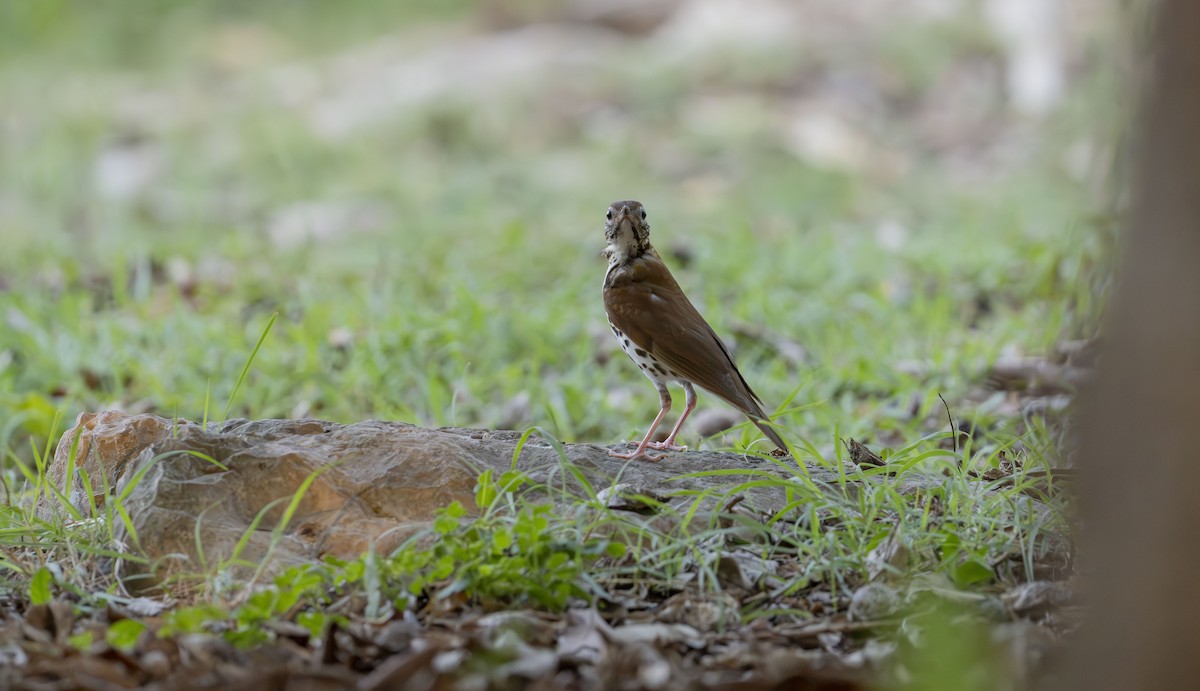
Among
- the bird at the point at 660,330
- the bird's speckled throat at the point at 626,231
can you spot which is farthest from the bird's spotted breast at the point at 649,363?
the bird's speckled throat at the point at 626,231

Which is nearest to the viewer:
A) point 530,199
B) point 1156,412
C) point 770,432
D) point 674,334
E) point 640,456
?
point 1156,412

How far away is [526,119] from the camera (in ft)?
37.5

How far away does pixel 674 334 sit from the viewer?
12.5 ft

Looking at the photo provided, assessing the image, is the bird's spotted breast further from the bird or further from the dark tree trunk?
the dark tree trunk

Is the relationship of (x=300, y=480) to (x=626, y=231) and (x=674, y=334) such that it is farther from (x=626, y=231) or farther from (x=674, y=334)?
(x=626, y=231)

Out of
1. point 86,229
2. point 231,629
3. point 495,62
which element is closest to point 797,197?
point 495,62

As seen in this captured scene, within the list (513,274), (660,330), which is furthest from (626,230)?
(513,274)

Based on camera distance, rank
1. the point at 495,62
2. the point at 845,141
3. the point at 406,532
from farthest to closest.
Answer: the point at 495,62 → the point at 845,141 → the point at 406,532

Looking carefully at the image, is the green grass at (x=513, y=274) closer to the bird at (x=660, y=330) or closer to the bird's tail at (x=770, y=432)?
the bird's tail at (x=770, y=432)

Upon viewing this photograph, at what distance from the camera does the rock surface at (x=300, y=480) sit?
9.30ft

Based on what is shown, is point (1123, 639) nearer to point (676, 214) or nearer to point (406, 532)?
point (406, 532)

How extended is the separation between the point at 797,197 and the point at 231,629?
769 cm

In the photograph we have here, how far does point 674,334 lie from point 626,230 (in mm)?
502

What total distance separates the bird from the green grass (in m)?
0.52
